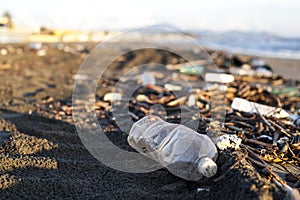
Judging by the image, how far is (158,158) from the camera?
381 cm

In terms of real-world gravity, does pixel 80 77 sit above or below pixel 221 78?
below

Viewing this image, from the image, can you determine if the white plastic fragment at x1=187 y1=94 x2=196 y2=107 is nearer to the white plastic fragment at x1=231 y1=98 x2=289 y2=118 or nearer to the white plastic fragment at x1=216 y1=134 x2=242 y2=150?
the white plastic fragment at x1=231 y1=98 x2=289 y2=118

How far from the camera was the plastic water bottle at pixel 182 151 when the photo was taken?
3346mm

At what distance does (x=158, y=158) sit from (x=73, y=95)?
500 centimetres

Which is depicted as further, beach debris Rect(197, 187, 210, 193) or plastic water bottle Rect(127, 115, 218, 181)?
plastic water bottle Rect(127, 115, 218, 181)

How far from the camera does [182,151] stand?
3461 millimetres

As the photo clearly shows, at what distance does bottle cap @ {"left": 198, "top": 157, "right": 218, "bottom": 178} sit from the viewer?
3.23 metres

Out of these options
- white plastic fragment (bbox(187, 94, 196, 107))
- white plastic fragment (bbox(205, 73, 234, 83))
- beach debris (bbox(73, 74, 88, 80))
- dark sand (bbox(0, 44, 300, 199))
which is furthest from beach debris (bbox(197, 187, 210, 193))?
beach debris (bbox(73, 74, 88, 80))

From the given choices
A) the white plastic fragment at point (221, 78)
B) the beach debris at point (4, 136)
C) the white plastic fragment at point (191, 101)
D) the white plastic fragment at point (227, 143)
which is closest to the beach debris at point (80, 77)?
the white plastic fragment at point (221, 78)

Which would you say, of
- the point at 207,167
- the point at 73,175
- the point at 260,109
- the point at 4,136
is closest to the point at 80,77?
the point at 4,136

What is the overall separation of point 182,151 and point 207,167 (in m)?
0.34

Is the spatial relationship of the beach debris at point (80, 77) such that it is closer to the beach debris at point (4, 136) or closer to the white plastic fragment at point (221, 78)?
the white plastic fragment at point (221, 78)

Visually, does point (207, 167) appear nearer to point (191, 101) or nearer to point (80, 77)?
point (191, 101)

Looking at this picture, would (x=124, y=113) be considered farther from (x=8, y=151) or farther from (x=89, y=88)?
(x=89, y=88)
